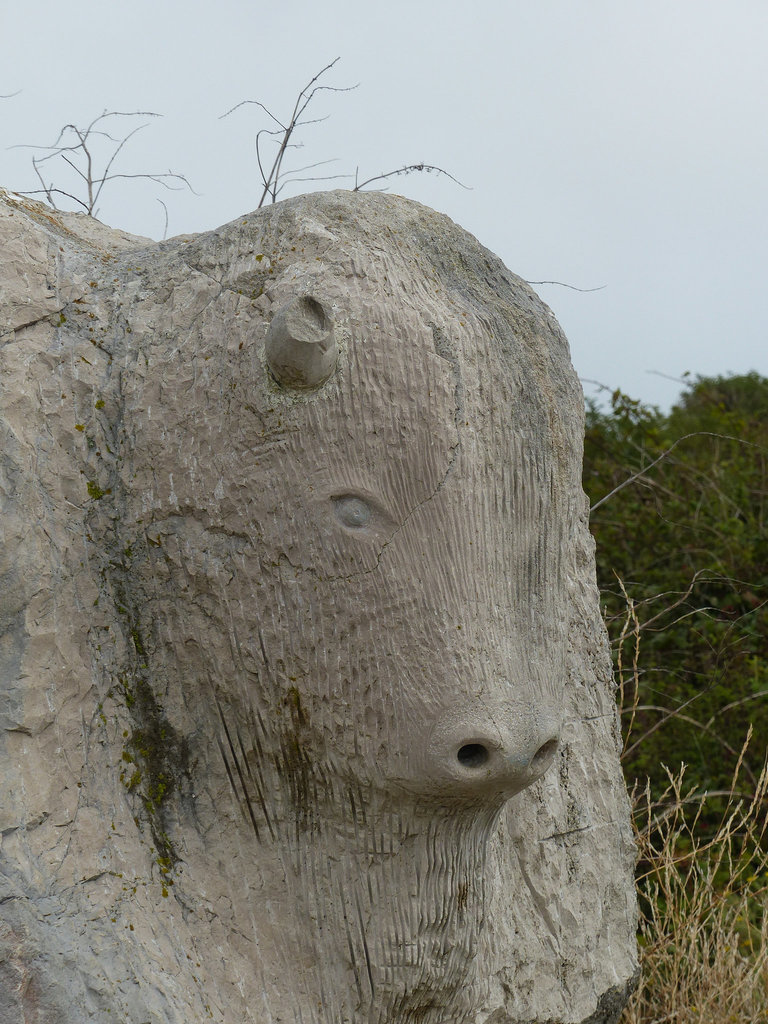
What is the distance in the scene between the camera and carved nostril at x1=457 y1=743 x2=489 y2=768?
6.04 ft

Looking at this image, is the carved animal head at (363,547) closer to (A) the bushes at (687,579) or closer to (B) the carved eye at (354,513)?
(B) the carved eye at (354,513)

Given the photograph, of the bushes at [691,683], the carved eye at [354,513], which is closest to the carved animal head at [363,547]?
the carved eye at [354,513]

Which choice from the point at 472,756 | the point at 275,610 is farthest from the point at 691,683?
the point at 275,610

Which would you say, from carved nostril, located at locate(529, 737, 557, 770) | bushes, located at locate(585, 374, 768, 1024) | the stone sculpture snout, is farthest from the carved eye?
bushes, located at locate(585, 374, 768, 1024)

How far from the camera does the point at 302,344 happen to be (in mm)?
1787

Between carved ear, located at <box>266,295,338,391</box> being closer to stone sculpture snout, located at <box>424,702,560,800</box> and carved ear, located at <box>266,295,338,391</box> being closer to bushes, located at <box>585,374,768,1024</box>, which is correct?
stone sculpture snout, located at <box>424,702,560,800</box>

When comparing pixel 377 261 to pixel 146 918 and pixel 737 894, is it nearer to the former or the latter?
pixel 146 918

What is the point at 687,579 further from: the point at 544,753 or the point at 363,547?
the point at 363,547

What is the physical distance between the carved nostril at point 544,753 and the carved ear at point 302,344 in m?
0.71

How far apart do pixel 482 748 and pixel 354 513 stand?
0.43 metres

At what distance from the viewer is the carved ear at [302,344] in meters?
1.79

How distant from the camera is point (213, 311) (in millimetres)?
1986

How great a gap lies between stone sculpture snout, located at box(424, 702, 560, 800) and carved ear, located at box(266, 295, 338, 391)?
22.8 inches

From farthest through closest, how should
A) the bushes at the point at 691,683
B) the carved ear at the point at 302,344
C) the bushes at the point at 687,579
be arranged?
the bushes at the point at 687,579 → the bushes at the point at 691,683 → the carved ear at the point at 302,344
